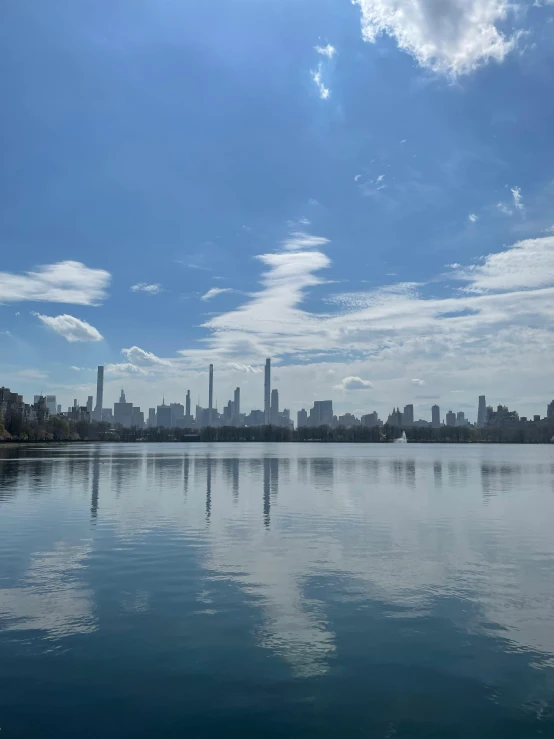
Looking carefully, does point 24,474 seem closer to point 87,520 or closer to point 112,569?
point 87,520

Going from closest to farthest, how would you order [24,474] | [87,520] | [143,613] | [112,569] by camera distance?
[143,613], [112,569], [87,520], [24,474]

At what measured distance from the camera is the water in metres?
12.6

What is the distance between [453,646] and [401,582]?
6604 mm

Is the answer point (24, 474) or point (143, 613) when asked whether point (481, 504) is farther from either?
point (24, 474)

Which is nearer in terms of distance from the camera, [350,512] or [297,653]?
[297,653]

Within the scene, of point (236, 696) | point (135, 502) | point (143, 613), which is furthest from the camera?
point (135, 502)

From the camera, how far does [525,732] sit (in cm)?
1198

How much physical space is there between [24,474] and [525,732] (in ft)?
231

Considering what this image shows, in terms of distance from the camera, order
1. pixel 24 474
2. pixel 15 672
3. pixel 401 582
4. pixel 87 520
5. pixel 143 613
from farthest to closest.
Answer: pixel 24 474, pixel 87 520, pixel 401 582, pixel 143 613, pixel 15 672

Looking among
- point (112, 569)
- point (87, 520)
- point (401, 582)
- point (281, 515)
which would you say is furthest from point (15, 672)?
point (281, 515)

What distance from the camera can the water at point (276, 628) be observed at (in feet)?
41.2

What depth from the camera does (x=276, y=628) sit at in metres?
17.4

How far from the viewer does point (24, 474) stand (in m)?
73.0

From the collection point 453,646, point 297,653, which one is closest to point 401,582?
point 453,646
